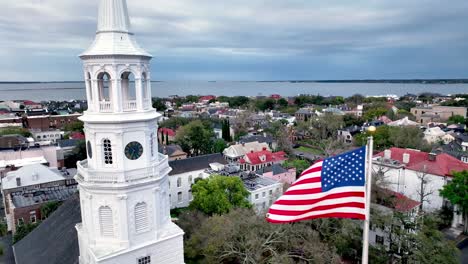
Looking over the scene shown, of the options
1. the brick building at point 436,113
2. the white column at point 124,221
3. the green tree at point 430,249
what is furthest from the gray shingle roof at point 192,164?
the brick building at point 436,113

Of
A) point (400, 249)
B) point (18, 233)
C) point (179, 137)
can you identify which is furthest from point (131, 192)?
point (179, 137)

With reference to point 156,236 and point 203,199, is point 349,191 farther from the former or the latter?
point 203,199

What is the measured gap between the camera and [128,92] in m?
17.2

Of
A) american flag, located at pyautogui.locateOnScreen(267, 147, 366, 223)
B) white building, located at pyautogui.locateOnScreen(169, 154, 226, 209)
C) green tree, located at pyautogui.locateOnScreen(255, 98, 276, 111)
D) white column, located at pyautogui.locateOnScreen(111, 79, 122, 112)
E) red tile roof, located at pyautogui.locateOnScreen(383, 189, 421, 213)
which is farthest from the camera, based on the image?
green tree, located at pyautogui.locateOnScreen(255, 98, 276, 111)

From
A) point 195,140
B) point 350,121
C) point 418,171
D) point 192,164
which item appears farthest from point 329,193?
point 350,121

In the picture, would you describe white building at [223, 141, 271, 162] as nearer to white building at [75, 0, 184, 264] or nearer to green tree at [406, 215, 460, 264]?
green tree at [406, 215, 460, 264]

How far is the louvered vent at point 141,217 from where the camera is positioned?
16.2 meters

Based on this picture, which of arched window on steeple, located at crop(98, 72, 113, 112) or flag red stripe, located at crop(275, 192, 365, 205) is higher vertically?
arched window on steeple, located at crop(98, 72, 113, 112)

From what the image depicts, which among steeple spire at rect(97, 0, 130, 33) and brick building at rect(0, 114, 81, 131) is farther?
brick building at rect(0, 114, 81, 131)

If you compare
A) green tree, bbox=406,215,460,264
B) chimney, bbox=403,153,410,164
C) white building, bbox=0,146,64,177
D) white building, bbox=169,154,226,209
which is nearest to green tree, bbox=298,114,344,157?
chimney, bbox=403,153,410,164

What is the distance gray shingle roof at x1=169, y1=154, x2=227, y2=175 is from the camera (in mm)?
49188

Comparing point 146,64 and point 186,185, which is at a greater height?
point 146,64

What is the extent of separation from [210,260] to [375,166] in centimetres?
3504

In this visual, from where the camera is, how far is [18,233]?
1283 inches
